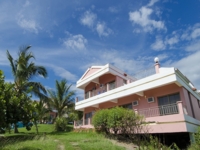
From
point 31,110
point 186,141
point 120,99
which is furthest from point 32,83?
point 186,141

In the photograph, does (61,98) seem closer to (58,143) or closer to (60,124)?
(60,124)

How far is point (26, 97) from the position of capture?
8.70 m

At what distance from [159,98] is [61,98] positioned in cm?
1435

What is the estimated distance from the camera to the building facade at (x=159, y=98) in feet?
38.9

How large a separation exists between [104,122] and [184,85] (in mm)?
6955

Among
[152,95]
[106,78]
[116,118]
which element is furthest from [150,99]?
[106,78]

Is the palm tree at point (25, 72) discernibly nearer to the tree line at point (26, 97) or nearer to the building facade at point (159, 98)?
the tree line at point (26, 97)

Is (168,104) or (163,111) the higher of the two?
(168,104)

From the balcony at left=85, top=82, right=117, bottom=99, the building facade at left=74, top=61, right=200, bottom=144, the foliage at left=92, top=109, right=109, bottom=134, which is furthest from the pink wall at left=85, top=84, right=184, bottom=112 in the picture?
the foliage at left=92, top=109, right=109, bottom=134

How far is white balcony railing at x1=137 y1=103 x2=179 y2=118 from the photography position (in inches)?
496

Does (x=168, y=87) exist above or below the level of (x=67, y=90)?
below

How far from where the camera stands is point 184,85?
13.6m

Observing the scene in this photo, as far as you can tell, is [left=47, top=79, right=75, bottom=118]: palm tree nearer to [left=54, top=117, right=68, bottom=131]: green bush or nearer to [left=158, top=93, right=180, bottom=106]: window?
[left=54, top=117, right=68, bottom=131]: green bush

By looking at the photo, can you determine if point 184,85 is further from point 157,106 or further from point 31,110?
point 31,110
